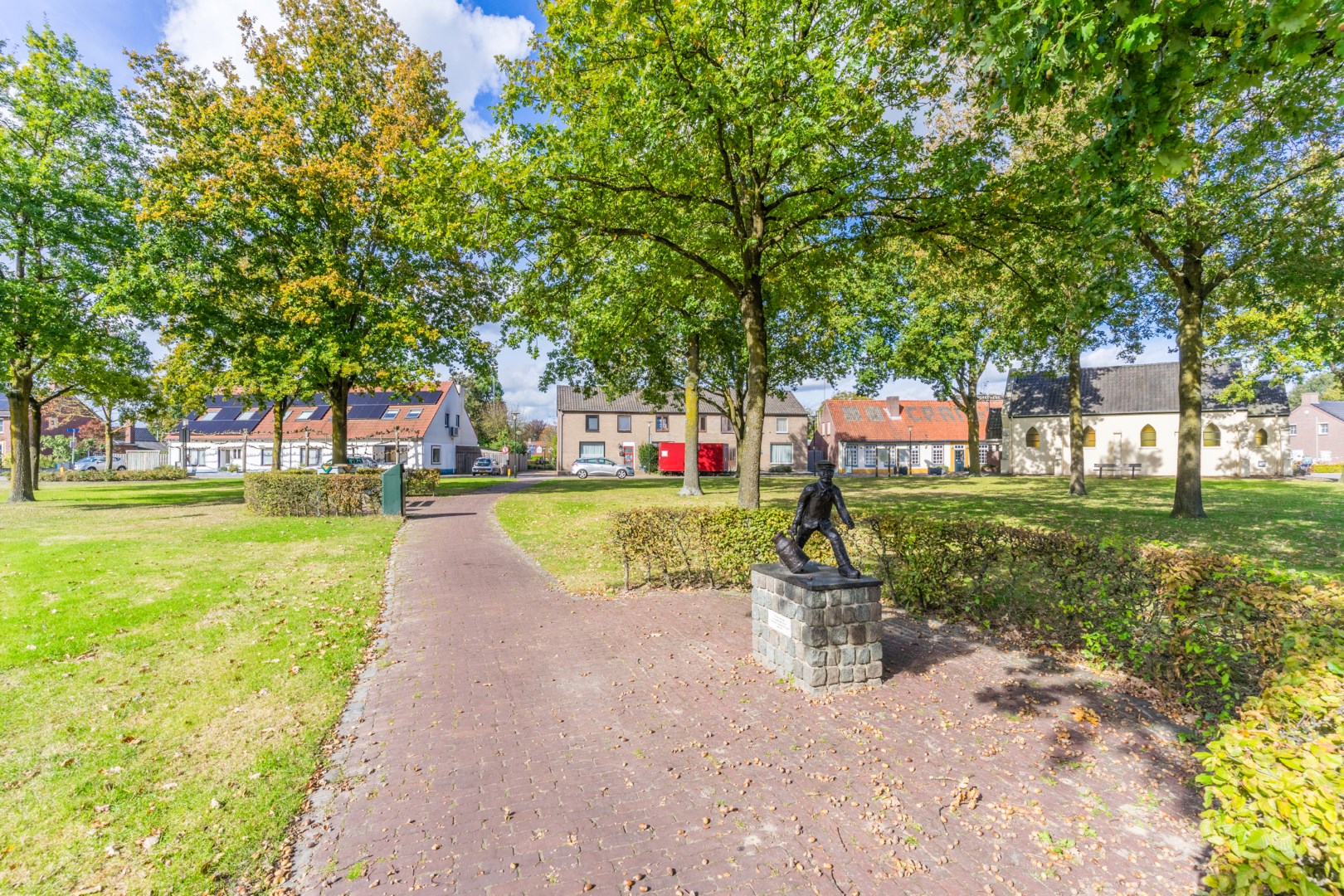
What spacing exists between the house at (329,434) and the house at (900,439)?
107 ft

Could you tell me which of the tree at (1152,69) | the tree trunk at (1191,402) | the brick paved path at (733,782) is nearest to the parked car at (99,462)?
the brick paved path at (733,782)

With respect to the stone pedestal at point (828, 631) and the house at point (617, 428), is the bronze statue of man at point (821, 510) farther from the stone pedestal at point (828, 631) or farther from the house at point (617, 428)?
the house at point (617, 428)

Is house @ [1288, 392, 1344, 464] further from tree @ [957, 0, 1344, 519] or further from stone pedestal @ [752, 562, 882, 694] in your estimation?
stone pedestal @ [752, 562, 882, 694]

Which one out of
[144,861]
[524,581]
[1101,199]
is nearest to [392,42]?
[524,581]

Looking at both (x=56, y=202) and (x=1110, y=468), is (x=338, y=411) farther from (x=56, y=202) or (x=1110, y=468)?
(x=1110, y=468)

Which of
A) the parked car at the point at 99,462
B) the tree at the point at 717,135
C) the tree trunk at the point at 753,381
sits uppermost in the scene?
the tree at the point at 717,135

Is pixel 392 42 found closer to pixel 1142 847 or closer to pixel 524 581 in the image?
pixel 524 581

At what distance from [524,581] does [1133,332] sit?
23.1 metres

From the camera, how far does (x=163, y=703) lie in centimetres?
531

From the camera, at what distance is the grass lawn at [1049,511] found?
1119 centimetres

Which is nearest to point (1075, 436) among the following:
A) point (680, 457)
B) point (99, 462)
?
point (680, 457)

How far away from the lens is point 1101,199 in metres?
6.50

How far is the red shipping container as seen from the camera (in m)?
44.5

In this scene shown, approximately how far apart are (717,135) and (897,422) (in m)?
46.9
